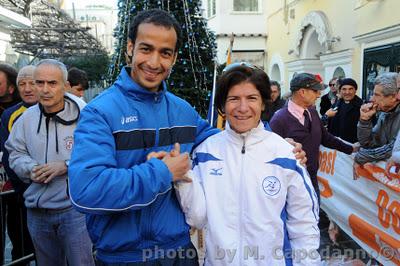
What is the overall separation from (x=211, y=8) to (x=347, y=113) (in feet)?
64.6

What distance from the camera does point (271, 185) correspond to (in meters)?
2.07

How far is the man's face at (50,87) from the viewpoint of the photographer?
309 centimetres

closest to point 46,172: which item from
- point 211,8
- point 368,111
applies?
point 368,111

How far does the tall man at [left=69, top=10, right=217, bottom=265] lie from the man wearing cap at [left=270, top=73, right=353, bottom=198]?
2592 mm

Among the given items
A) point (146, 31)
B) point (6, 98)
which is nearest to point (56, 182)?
point (146, 31)

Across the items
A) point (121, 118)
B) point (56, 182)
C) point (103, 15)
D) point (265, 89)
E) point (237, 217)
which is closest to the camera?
point (121, 118)

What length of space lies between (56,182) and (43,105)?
2.04 feet

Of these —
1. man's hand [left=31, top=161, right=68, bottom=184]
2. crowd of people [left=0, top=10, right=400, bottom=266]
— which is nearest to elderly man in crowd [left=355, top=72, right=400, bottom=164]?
crowd of people [left=0, top=10, right=400, bottom=266]

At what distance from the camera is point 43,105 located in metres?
3.13

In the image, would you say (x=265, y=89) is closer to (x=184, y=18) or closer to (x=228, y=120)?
(x=228, y=120)

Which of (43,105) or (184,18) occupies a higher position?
(184,18)

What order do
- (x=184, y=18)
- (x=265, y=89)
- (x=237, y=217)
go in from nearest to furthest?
(x=237, y=217) → (x=265, y=89) → (x=184, y=18)

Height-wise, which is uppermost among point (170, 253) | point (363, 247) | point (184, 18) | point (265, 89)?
point (184, 18)

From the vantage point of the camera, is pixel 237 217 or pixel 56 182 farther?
pixel 56 182
